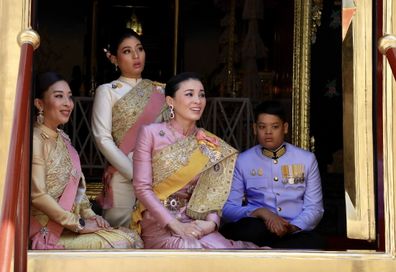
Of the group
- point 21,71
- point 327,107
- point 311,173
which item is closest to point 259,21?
point 327,107

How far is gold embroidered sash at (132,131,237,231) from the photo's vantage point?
15.6 feet

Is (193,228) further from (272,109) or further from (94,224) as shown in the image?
(272,109)

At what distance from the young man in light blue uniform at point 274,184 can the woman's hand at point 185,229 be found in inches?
14.8

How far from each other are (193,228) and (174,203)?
0.63ft

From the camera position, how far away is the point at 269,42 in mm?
8172

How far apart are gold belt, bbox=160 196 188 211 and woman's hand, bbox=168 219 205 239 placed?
13 centimetres

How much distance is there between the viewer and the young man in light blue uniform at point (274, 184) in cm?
506

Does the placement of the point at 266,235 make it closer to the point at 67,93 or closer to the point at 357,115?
the point at 357,115

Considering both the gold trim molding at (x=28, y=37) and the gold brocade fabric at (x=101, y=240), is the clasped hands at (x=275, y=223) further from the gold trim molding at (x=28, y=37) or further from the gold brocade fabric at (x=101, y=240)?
the gold trim molding at (x=28, y=37)

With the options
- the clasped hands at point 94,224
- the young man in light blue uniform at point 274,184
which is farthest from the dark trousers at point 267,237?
the clasped hands at point 94,224

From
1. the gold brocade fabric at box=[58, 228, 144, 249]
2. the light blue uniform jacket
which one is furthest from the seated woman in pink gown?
the light blue uniform jacket

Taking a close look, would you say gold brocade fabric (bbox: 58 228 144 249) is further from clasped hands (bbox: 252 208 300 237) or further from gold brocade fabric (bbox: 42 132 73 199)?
clasped hands (bbox: 252 208 300 237)

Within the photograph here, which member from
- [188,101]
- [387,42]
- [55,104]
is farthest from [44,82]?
[387,42]

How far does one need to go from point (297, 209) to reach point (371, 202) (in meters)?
0.54
